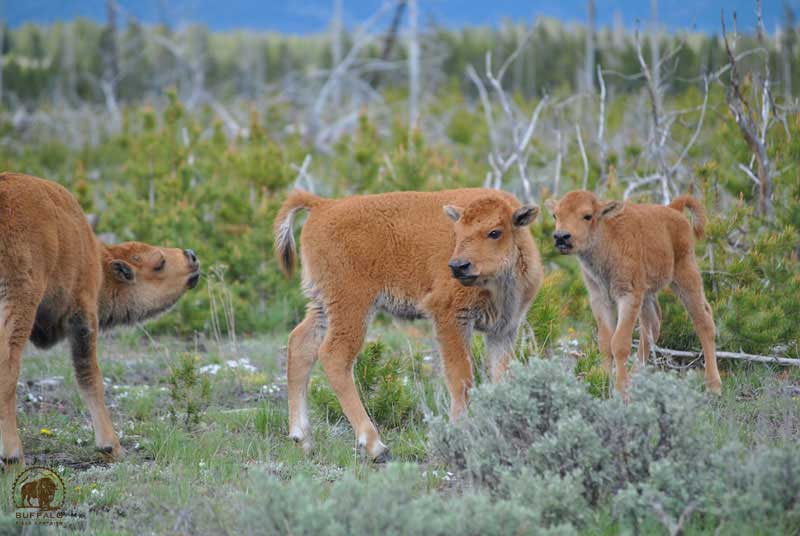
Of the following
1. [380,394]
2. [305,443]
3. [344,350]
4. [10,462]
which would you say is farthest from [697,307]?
[10,462]

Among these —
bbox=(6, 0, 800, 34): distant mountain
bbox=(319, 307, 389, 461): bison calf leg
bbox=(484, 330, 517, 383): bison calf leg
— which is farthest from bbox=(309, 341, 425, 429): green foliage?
bbox=(6, 0, 800, 34): distant mountain

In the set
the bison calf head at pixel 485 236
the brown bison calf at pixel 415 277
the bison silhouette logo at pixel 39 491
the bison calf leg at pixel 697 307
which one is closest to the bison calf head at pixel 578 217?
the brown bison calf at pixel 415 277

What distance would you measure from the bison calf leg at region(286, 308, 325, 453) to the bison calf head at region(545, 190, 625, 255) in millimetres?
2121

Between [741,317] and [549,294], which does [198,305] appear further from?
[741,317]

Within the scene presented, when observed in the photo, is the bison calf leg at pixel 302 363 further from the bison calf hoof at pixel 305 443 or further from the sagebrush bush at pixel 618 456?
the sagebrush bush at pixel 618 456

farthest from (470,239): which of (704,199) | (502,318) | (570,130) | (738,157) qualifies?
(570,130)

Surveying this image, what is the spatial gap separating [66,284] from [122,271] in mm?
910

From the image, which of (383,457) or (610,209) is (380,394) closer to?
(383,457)

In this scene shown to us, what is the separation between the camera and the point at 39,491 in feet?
19.3

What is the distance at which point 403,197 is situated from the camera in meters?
7.50

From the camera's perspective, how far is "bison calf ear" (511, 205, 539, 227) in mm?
6855

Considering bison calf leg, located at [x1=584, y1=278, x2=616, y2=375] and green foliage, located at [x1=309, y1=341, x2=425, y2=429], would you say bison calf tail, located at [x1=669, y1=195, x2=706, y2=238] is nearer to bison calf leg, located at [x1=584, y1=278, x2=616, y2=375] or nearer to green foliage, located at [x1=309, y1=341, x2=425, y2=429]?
bison calf leg, located at [x1=584, y1=278, x2=616, y2=375]

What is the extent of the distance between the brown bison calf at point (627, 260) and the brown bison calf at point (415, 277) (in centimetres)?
75

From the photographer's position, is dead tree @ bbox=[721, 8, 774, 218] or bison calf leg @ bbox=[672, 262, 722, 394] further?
dead tree @ bbox=[721, 8, 774, 218]
